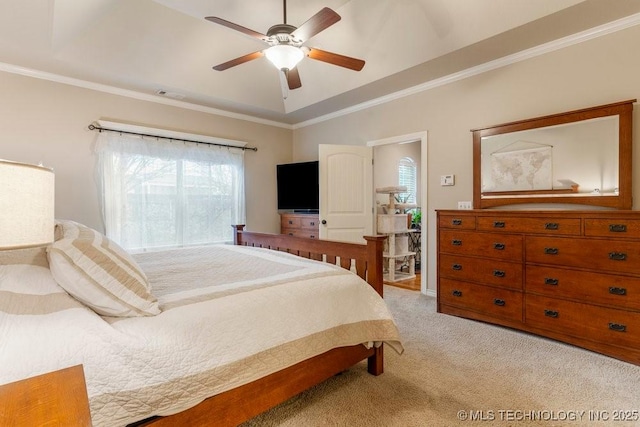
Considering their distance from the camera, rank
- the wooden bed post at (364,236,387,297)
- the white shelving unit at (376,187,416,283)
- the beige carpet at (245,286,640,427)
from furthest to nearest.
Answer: the white shelving unit at (376,187,416,283) < the wooden bed post at (364,236,387,297) < the beige carpet at (245,286,640,427)

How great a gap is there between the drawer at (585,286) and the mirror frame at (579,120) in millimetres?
654

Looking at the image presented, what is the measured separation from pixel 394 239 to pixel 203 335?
387cm

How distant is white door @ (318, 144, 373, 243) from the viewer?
4.41 metres

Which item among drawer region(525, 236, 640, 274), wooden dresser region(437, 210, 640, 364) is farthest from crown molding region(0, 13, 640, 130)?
drawer region(525, 236, 640, 274)

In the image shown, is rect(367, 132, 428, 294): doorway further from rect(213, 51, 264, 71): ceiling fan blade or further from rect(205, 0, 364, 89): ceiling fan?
rect(213, 51, 264, 71): ceiling fan blade

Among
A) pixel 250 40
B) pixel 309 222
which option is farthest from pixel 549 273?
pixel 250 40

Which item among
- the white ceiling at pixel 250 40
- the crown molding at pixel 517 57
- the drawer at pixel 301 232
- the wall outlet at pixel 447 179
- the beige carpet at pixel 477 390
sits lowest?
the beige carpet at pixel 477 390

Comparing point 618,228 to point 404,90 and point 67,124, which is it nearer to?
point 404,90

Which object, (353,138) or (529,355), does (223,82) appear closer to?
(353,138)

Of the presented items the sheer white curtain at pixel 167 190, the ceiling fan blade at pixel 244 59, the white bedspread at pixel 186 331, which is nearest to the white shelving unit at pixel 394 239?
the sheer white curtain at pixel 167 190

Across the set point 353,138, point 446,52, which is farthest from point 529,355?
point 353,138

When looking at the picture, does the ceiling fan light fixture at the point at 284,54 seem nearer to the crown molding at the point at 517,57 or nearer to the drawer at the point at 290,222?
the crown molding at the point at 517,57

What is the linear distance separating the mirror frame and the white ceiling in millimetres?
695

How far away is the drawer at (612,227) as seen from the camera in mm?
2156
